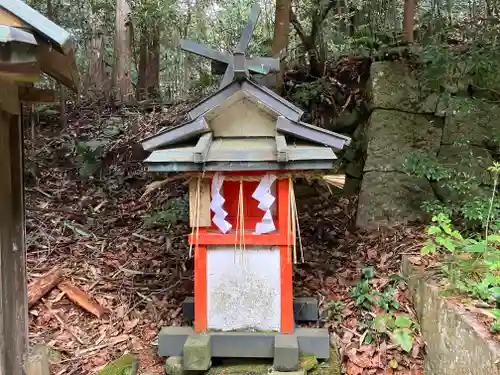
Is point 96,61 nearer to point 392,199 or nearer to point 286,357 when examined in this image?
point 392,199

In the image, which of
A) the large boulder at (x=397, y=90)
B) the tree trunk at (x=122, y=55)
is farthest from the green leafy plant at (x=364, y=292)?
the tree trunk at (x=122, y=55)

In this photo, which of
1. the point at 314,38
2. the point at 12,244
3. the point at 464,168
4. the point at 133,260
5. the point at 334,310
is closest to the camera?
the point at 12,244

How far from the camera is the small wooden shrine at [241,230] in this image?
13.6ft

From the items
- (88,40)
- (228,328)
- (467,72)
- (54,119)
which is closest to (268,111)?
(228,328)

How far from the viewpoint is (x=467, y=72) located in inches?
260

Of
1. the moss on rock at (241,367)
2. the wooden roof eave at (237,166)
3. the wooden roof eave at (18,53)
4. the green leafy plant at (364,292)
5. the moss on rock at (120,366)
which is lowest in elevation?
the moss on rock at (120,366)

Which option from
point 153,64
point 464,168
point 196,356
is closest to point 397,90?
point 464,168

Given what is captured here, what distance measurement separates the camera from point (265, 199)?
4160 millimetres

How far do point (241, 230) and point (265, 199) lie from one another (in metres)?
0.38

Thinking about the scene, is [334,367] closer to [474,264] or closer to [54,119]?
[474,264]

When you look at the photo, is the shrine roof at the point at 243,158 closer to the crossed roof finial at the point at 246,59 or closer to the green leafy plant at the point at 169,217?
the crossed roof finial at the point at 246,59

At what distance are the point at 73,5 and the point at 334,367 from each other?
10857 mm

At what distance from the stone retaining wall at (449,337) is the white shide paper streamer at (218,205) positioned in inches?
84.7

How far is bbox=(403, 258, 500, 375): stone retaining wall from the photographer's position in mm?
3307
